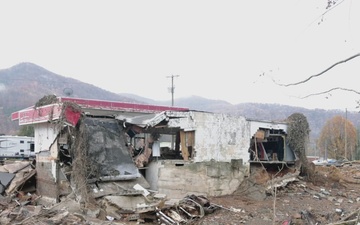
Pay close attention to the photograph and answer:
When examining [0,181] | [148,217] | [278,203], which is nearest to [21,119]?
[0,181]

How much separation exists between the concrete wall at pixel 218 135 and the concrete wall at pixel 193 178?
329 millimetres

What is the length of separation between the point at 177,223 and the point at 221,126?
5.38 m

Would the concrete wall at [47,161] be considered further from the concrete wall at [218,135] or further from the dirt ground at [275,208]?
the concrete wall at [218,135]

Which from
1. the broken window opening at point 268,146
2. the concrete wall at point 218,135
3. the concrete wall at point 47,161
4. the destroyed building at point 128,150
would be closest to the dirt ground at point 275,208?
the destroyed building at point 128,150

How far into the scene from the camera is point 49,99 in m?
14.1

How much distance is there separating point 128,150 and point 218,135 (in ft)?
11.8

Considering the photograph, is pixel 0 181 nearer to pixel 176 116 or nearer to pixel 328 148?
pixel 176 116

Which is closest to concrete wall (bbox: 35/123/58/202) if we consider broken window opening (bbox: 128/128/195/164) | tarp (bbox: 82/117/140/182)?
tarp (bbox: 82/117/140/182)

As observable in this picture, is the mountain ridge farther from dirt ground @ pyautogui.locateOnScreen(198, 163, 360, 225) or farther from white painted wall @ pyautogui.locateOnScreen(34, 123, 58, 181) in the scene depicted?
white painted wall @ pyautogui.locateOnScreen(34, 123, 58, 181)

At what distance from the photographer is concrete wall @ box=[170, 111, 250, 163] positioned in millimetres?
14406

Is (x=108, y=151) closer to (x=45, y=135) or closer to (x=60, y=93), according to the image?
(x=45, y=135)

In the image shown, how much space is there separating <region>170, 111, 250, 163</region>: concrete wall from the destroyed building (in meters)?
0.04

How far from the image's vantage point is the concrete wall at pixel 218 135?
47.3 ft

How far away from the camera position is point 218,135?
1503cm
